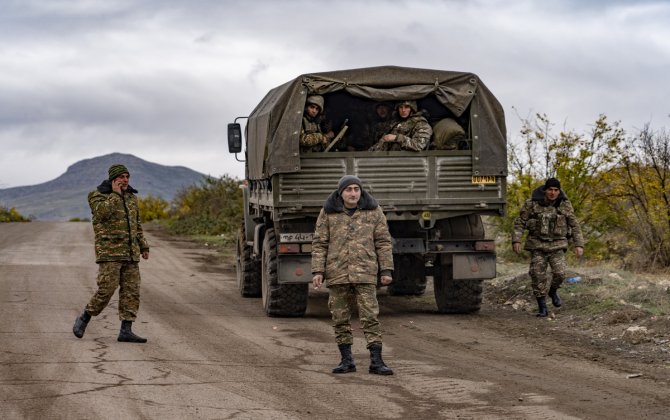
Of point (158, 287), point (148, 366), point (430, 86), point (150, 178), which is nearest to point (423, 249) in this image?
point (430, 86)

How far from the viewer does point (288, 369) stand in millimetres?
9195

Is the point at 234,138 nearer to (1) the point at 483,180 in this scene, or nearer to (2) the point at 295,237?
(2) the point at 295,237

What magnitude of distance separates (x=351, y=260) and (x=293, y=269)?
3.72 metres

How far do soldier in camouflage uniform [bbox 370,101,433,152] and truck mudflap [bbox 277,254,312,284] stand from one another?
167 cm

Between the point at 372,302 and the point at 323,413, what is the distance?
6.26 ft

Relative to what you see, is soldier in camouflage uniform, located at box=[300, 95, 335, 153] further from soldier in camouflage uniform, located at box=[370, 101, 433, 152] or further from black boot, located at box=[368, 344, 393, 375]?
black boot, located at box=[368, 344, 393, 375]

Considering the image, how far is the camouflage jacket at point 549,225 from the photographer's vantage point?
44.5 ft

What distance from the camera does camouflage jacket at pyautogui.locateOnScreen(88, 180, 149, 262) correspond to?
423 inches

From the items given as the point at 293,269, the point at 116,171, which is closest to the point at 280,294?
the point at 293,269

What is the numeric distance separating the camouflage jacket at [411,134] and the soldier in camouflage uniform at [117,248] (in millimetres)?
3527

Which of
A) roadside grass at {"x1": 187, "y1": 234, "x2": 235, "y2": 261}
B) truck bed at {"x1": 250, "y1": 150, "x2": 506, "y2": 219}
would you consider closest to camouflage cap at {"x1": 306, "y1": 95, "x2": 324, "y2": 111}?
truck bed at {"x1": 250, "y1": 150, "x2": 506, "y2": 219}

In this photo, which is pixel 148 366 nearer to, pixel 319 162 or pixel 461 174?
pixel 319 162

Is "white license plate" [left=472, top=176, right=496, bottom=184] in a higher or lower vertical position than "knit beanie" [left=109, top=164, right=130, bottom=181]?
lower

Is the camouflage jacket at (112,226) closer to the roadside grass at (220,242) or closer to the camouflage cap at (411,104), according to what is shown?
the camouflage cap at (411,104)
